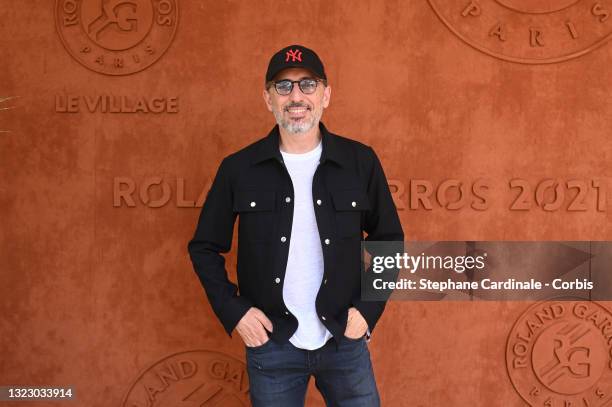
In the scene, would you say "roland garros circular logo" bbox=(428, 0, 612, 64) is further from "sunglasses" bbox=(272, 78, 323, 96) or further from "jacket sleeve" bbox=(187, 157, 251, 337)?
"jacket sleeve" bbox=(187, 157, 251, 337)

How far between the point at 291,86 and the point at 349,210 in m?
0.49

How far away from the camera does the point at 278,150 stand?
237 centimetres

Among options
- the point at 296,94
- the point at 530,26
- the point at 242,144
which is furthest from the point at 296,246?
the point at 530,26

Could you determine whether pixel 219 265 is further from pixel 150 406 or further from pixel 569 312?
pixel 569 312

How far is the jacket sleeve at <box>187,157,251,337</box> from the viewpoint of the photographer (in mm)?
2350

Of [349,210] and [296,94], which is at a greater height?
[296,94]

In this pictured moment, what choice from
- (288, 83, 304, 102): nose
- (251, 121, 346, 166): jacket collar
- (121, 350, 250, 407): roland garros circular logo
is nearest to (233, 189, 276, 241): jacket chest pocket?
(251, 121, 346, 166): jacket collar

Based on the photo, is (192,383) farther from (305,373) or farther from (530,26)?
(530,26)

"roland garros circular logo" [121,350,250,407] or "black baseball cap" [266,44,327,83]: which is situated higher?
"black baseball cap" [266,44,327,83]

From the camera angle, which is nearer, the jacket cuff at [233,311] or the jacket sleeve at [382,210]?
the jacket cuff at [233,311]

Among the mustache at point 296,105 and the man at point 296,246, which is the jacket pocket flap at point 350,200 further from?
the mustache at point 296,105

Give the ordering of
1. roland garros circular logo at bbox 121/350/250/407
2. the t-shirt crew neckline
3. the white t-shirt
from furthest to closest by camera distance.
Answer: roland garros circular logo at bbox 121/350/250/407 → the t-shirt crew neckline → the white t-shirt

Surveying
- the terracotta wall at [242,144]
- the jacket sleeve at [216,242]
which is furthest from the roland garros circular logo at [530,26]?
the jacket sleeve at [216,242]

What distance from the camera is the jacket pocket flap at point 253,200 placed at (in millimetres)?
2330
